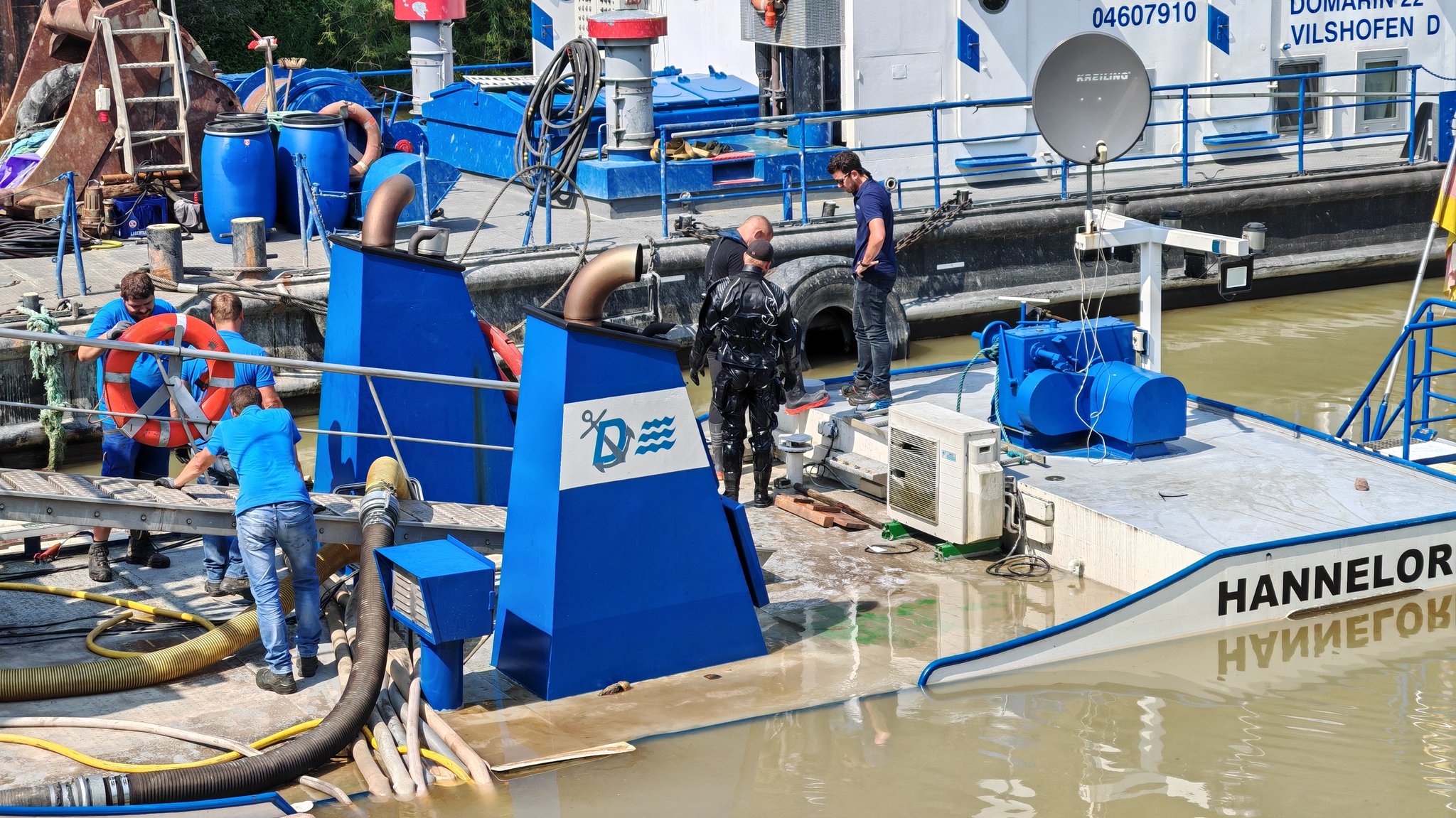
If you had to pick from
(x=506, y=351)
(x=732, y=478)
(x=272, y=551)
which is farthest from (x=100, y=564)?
(x=732, y=478)

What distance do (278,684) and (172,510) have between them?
1.03 meters

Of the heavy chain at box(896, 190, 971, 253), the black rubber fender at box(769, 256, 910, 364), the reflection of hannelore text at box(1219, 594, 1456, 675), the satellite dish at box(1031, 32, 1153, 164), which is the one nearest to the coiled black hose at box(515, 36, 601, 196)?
the black rubber fender at box(769, 256, 910, 364)

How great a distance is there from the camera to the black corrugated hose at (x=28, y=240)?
611 inches

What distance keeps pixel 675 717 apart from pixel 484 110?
42.5 ft

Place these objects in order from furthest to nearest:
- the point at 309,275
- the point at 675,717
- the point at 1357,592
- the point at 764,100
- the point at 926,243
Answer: the point at 764,100 → the point at 926,243 → the point at 309,275 → the point at 1357,592 → the point at 675,717

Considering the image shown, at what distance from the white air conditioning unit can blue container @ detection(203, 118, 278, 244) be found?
27.4 ft

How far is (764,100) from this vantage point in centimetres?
1881

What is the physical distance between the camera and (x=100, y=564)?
9094 millimetres

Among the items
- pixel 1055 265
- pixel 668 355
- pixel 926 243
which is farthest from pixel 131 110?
pixel 668 355

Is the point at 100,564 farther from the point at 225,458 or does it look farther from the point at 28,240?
the point at 28,240

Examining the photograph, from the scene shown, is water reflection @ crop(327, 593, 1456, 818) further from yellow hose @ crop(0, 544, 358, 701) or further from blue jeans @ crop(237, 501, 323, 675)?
yellow hose @ crop(0, 544, 358, 701)

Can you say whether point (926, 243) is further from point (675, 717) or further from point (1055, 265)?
point (675, 717)

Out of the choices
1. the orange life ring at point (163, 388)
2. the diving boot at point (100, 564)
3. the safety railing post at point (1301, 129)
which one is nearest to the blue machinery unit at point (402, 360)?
the orange life ring at point (163, 388)

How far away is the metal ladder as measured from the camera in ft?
53.5
